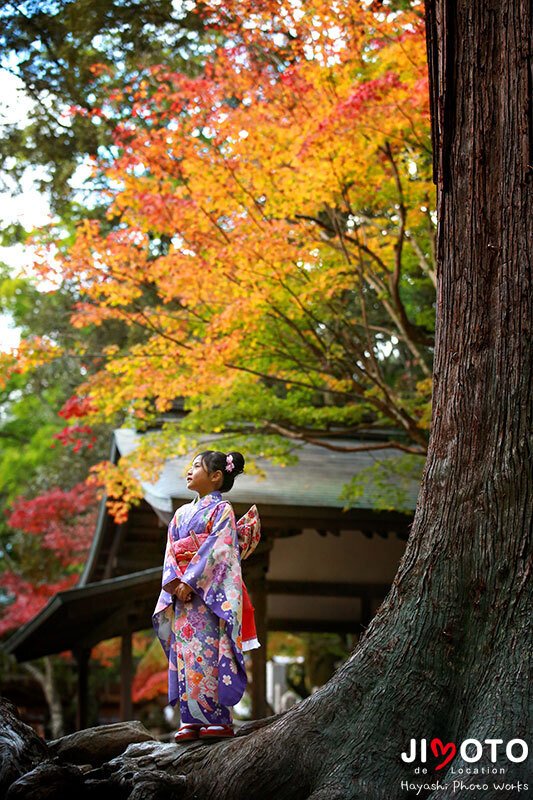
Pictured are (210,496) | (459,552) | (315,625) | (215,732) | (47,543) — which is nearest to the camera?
(459,552)

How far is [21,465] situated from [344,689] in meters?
20.6

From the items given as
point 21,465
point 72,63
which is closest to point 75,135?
point 72,63

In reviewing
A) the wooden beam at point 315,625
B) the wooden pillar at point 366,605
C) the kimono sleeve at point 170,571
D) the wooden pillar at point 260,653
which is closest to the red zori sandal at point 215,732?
the kimono sleeve at point 170,571

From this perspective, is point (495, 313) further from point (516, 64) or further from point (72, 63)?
point (72, 63)

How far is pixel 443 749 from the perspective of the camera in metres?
3.81

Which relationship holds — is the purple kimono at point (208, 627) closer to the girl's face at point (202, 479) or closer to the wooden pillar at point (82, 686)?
the girl's face at point (202, 479)

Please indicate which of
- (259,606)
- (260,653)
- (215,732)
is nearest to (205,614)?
(215,732)

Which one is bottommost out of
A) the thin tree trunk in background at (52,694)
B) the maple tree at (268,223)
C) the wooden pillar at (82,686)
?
the thin tree trunk in background at (52,694)

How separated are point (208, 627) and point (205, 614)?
0.21 feet

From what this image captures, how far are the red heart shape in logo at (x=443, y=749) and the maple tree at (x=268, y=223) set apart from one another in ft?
17.8

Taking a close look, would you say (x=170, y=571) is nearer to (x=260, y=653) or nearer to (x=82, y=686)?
(x=260, y=653)

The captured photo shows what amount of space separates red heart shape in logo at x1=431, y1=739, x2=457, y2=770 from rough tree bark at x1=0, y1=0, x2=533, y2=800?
0.02 metres

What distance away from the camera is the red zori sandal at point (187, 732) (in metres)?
4.40

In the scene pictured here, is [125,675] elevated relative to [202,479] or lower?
lower
